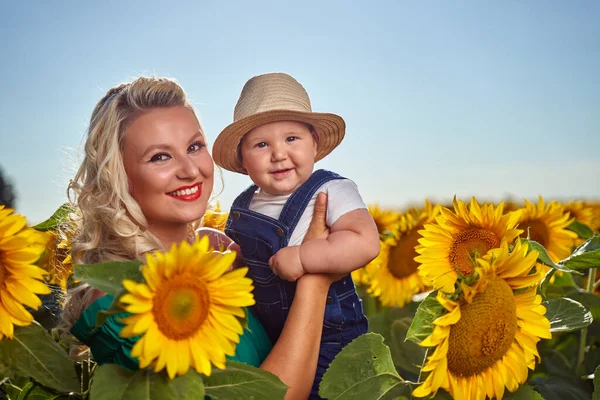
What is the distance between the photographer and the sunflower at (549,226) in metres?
4.03

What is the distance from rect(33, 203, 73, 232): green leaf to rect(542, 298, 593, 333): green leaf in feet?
5.63

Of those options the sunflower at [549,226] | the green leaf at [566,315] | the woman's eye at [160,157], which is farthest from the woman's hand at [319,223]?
the sunflower at [549,226]

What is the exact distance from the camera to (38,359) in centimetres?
163

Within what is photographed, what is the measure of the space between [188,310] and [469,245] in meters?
1.09

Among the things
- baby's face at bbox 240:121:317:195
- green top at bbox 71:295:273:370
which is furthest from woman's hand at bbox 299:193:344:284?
green top at bbox 71:295:273:370

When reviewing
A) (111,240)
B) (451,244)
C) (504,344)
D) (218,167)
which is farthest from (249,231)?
(504,344)

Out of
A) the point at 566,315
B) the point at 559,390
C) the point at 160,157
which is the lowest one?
the point at 559,390

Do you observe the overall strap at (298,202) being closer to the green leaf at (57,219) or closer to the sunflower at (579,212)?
the green leaf at (57,219)

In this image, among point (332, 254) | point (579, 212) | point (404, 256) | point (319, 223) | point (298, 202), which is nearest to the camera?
point (332, 254)

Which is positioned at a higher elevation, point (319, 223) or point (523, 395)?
point (319, 223)

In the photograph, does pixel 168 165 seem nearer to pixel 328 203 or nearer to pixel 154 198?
pixel 154 198

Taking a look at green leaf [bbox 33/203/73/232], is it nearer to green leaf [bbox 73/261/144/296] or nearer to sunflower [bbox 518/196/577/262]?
green leaf [bbox 73/261/144/296]

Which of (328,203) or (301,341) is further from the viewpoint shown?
(328,203)

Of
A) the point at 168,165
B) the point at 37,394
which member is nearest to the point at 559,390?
the point at 168,165
